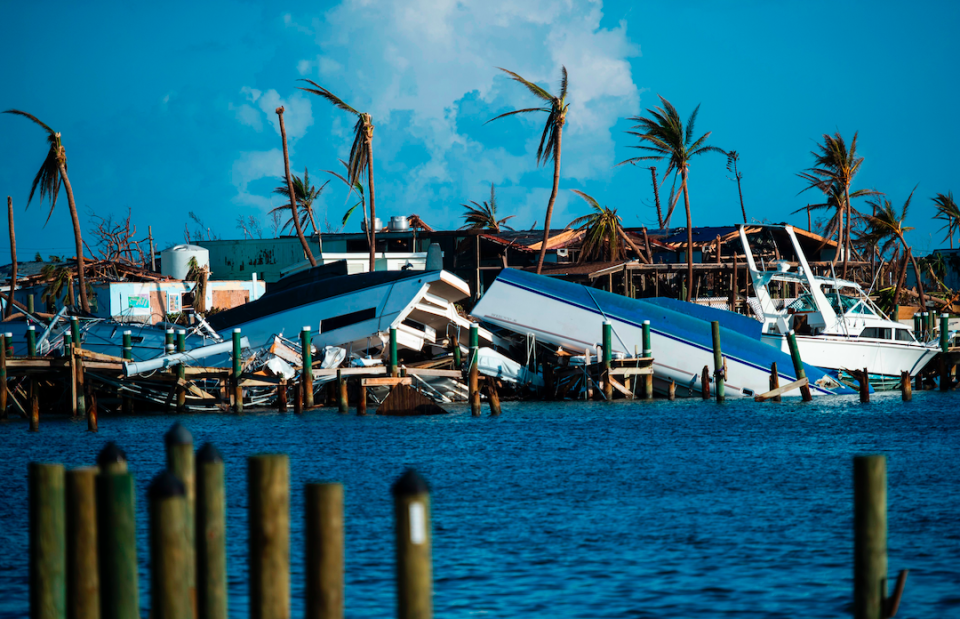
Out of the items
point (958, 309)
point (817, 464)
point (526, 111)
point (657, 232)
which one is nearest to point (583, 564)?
point (817, 464)

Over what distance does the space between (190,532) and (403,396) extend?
2523cm

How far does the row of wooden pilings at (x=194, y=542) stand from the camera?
18.4 ft

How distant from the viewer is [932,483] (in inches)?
675

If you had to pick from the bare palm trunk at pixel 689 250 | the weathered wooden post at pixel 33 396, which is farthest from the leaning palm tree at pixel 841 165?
the weathered wooden post at pixel 33 396

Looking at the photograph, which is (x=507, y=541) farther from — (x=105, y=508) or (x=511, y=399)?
(x=511, y=399)

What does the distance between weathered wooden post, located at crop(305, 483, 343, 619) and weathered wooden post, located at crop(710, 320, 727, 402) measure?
24990mm

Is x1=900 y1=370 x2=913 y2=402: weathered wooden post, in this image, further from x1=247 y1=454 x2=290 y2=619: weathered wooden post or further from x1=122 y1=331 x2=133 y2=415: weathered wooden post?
x1=247 y1=454 x2=290 y2=619: weathered wooden post

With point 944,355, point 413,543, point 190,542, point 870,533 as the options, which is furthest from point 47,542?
point 944,355

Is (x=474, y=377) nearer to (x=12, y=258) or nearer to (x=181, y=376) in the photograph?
(x=181, y=376)

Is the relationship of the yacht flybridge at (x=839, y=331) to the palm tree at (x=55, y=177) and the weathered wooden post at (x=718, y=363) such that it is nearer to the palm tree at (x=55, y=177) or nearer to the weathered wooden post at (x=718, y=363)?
the weathered wooden post at (x=718, y=363)

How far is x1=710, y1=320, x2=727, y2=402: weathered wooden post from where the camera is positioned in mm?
29922

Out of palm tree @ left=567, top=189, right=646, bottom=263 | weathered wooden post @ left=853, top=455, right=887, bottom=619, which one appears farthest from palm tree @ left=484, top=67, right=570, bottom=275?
weathered wooden post @ left=853, top=455, right=887, bottom=619

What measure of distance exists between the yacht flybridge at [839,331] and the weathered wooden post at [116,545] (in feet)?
96.9

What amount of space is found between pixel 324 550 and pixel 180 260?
50.7 metres
